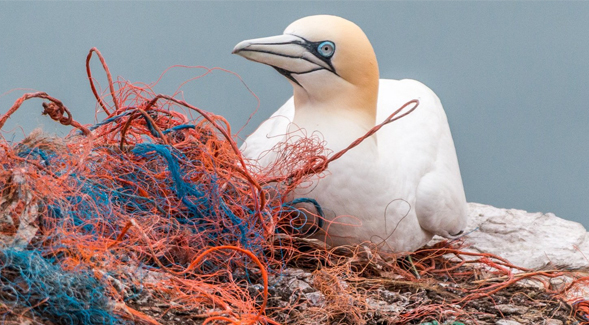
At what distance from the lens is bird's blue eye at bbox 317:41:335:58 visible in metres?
4.07

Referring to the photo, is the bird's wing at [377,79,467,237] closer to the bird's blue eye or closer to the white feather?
the white feather

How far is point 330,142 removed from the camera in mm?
4145

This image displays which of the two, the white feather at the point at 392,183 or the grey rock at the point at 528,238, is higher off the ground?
the white feather at the point at 392,183

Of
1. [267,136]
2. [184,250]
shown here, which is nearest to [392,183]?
[267,136]

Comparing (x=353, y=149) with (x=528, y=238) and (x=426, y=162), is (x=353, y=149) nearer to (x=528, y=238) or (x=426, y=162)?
(x=426, y=162)

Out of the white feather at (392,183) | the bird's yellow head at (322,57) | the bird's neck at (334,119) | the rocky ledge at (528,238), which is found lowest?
the rocky ledge at (528,238)

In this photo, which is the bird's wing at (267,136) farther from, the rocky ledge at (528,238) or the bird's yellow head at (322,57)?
the rocky ledge at (528,238)

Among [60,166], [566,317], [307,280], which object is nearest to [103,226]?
[60,166]

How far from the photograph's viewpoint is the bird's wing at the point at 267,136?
4.40m

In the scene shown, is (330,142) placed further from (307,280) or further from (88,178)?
(88,178)

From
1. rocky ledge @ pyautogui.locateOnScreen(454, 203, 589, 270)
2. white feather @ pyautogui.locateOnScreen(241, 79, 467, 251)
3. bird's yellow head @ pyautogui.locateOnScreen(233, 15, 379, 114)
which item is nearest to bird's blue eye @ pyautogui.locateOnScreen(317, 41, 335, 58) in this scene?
bird's yellow head @ pyautogui.locateOnScreen(233, 15, 379, 114)

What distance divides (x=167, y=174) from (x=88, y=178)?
357 millimetres

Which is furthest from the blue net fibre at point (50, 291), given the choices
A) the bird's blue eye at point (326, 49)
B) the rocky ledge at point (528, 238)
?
the rocky ledge at point (528, 238)

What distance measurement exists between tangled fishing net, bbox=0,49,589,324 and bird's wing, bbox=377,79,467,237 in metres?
0.23
